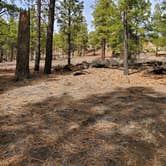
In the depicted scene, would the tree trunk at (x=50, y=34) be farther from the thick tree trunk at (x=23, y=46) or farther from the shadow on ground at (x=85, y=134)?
the shadow on ground at (x=85, y=134)

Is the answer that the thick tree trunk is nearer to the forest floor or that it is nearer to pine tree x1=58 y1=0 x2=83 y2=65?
the forest floor

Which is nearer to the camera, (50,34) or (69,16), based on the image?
(50,34)

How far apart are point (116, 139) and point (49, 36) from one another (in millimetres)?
10604

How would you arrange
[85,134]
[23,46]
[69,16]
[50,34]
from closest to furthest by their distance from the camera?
1. [85,134]
2. [23,46]
3. [50,34]
4. [69,16]

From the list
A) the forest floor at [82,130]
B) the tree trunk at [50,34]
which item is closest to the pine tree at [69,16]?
the tree trunk at [50,34]

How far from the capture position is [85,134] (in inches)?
172

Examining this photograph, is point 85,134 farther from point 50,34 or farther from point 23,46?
point 50,34

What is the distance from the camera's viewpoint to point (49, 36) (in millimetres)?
13836

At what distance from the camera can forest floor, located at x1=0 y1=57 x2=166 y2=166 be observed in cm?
355

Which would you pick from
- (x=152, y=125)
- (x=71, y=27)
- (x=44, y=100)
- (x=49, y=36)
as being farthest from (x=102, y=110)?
(x=71, y=27)

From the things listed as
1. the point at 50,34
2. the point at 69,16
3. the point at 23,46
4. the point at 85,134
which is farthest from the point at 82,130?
the point at 69,16

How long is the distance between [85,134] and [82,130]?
184 mm

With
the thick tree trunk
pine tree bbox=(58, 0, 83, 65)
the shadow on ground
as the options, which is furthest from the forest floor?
pine tree bbox=(58, 0, 83, 65)

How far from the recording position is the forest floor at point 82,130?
11.6ft
